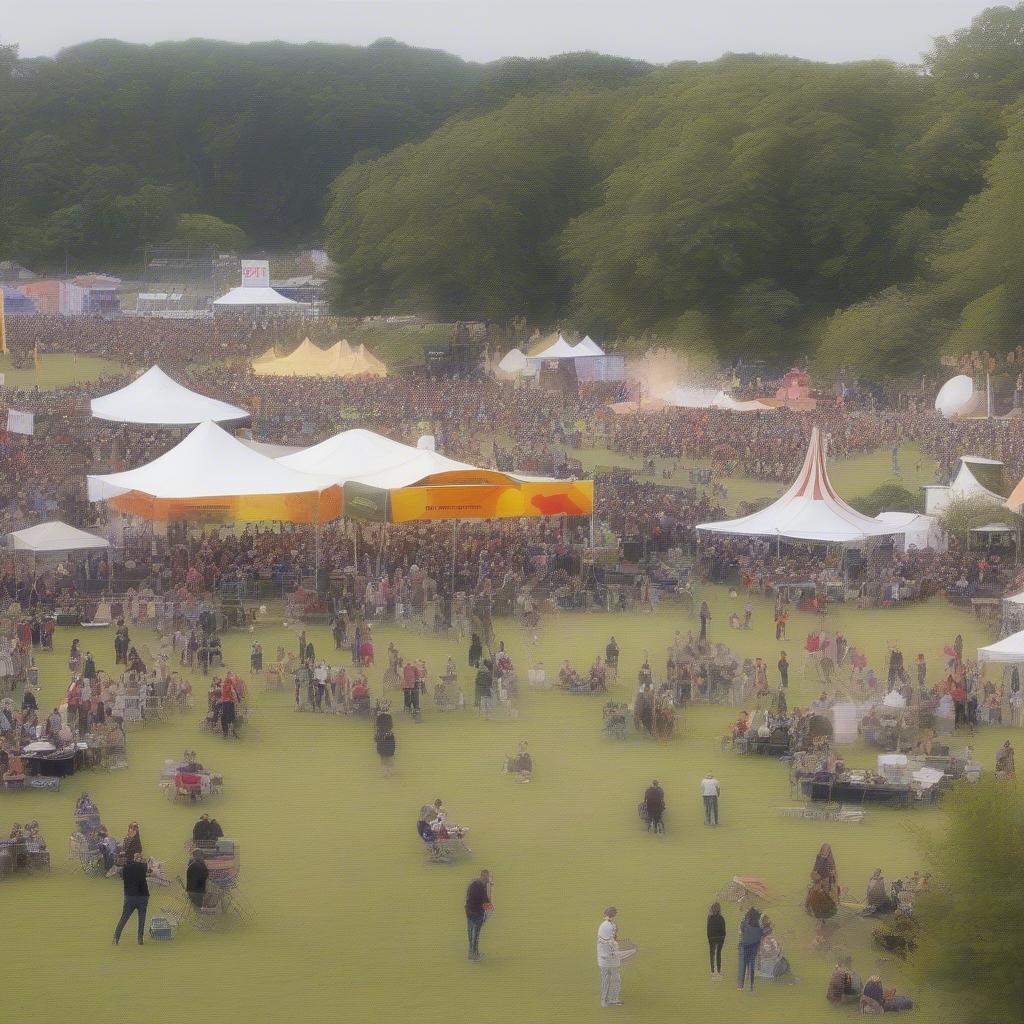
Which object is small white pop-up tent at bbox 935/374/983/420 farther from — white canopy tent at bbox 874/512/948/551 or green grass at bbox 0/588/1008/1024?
green grass at bbox 0/588/1008/1024

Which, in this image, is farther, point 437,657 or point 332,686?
point 437,657

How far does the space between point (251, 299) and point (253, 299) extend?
0.15 meters

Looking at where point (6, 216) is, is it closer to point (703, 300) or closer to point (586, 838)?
point (703, 300)

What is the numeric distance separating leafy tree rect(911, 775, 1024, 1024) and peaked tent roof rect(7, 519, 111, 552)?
19.3 metres

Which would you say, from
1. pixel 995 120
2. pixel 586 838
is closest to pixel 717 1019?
pixel 586 838

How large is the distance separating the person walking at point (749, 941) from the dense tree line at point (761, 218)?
46179 millimetres

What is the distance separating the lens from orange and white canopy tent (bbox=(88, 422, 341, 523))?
28.3 m

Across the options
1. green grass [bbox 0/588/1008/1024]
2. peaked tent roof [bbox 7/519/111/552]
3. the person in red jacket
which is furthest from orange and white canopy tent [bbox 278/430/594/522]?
the person in red jacket

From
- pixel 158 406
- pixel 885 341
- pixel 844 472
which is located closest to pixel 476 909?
pixel 158 406

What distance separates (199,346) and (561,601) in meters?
48.6

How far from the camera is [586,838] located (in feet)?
57.4

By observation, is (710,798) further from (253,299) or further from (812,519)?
(253,299)

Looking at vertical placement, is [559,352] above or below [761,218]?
below

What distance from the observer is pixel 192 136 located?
536ft
